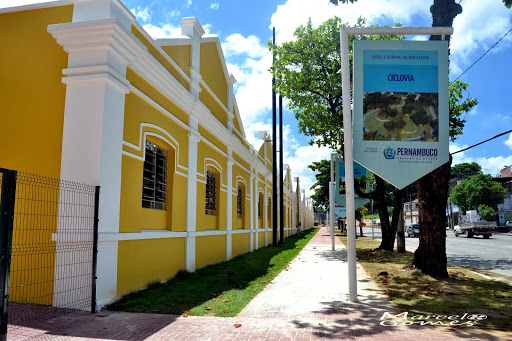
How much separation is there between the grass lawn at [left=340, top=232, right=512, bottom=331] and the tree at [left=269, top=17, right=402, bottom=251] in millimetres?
6331

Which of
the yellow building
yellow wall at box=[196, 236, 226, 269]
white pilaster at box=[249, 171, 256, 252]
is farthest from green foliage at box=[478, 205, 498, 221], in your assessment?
the yellow building

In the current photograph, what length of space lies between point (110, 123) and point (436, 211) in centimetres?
706

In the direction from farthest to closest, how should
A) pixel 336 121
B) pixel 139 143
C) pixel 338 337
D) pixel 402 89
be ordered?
pixel 336 121
pixel 139 143
pixel 402 89
pixel 338 337

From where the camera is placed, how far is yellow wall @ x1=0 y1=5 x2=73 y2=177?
21.1ft

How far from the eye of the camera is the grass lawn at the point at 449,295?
546cm

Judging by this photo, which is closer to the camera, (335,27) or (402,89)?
(402,89)

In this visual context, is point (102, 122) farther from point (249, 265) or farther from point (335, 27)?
point (335, 27)

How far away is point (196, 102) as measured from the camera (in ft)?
32.8

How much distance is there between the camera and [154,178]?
8219 mm

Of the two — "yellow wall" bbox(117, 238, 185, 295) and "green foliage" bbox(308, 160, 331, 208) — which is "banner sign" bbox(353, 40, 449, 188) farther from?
"green foliage" bbox(308, 160, 331, 208)

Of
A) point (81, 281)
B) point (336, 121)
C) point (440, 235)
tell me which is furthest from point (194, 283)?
point (336, 121)

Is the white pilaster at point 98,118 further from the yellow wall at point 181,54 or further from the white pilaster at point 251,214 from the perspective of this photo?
the white pilaster at point 251,214

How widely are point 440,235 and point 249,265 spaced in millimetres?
5784
